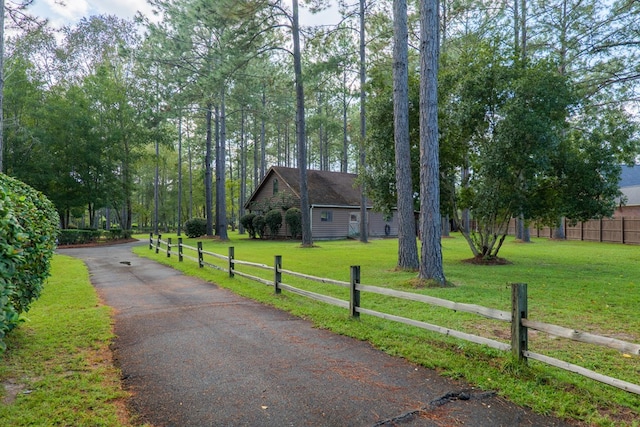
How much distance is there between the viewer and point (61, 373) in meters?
4.11

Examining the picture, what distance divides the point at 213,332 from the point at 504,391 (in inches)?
147

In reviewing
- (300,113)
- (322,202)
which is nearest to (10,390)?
(300,113)

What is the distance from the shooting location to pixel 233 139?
1780 inches

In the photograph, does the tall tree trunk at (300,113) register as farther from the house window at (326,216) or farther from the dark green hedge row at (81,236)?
the dark green hedge row at (81,236)

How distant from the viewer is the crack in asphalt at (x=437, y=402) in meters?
3.12

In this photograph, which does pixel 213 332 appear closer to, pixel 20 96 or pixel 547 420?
pixel 547 420

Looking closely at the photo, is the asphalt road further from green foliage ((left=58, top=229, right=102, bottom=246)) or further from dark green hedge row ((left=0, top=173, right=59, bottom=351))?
green foliage ((left=58, top=229, right=102, bottom=246))

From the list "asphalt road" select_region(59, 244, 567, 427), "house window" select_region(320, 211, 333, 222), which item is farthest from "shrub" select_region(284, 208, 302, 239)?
"asphalt road" select_region(59, 244, 567, 427)

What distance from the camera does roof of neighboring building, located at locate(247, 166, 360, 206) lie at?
29.9m

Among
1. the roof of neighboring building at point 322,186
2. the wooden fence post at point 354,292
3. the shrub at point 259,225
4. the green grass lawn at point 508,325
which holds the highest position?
the roof of neighboring building at point 322,186

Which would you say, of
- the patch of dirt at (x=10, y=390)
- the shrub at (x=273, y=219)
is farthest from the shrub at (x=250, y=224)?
the patch of dirt at (x=10, y=390)

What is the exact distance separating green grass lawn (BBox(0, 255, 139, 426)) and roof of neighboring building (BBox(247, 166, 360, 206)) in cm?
2301

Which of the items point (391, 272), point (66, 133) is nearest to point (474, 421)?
point (391, 272)

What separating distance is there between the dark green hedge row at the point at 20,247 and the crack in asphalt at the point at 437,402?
2.81 meters
